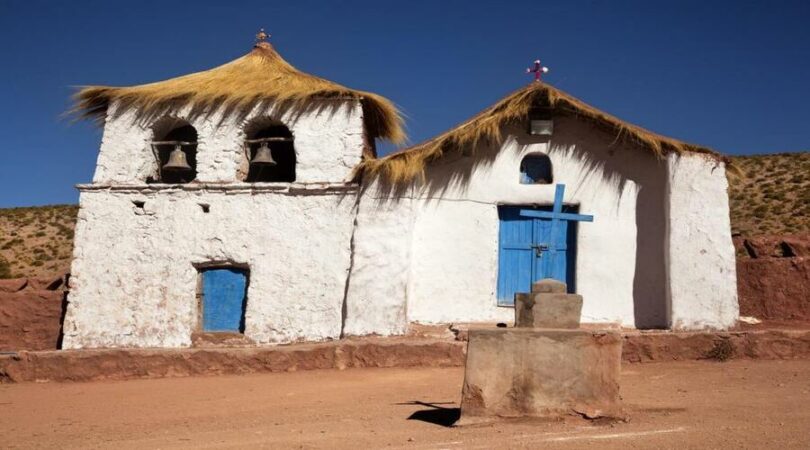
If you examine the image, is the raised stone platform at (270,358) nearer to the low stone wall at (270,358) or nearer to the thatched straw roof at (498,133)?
the low stone wall at (270,358)

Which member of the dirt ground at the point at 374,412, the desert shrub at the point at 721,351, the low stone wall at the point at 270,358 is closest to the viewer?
the dirt ground at the point at 374,412

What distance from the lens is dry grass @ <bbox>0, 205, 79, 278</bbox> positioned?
2769cm

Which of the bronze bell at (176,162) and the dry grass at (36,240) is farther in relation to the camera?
the dry grass at (36,240)

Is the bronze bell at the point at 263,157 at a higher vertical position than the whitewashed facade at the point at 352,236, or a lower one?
higher

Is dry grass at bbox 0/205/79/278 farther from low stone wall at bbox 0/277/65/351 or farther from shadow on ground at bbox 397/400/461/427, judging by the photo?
shadow on ground at bbox 397/400/461/427

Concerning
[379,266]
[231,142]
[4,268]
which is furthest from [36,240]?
[379,266]

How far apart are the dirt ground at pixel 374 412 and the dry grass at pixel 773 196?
15.9 meters

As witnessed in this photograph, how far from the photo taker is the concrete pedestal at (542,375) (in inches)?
202

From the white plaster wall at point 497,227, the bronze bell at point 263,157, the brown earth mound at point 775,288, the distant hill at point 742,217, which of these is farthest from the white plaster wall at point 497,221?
the distant hill at point 742,217

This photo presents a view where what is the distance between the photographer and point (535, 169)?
11523 mm

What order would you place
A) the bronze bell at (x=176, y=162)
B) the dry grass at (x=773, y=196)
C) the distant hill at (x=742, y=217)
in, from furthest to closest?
the distant hill at (x=742, y=217)
the dry grass at (x=773, y=196)
the bronze bell at (x=176, y=162)

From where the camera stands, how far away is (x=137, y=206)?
11648mm

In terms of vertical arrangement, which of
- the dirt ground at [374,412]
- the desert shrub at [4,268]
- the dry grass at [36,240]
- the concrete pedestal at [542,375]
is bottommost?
the dirt ground at [374,412]

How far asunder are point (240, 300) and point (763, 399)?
806cm
